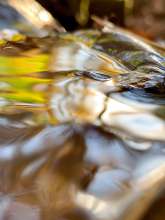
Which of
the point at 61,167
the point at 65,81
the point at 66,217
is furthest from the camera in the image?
the point at 65,81

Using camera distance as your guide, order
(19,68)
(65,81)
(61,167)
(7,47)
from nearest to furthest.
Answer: (61,167)
(65,81)
(19,68)
(7,47)

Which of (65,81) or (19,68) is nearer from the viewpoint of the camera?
(65,81)

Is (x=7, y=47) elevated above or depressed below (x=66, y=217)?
above

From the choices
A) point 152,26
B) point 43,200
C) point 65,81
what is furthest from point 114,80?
point 152,26

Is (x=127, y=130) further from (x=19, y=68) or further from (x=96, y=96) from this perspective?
(x=19, y=68)

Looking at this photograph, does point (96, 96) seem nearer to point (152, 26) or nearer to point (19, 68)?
point (19, 68)

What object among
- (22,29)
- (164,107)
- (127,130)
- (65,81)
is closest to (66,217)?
(127,130)
